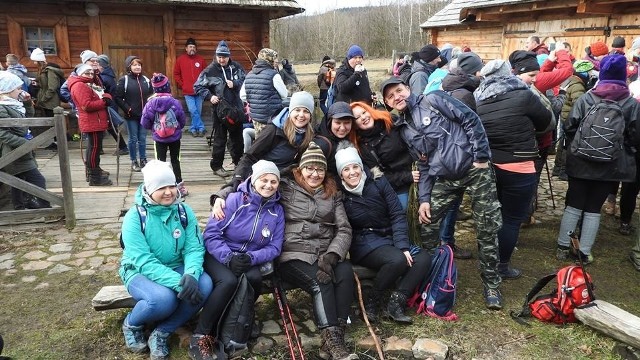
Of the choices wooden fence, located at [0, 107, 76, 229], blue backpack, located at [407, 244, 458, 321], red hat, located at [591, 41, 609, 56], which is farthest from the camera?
red hat, located at [591, 41, 609, 56]

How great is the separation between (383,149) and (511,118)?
3.60ft

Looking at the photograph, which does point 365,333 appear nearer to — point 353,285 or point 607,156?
point 353,285

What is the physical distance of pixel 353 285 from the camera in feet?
11.7

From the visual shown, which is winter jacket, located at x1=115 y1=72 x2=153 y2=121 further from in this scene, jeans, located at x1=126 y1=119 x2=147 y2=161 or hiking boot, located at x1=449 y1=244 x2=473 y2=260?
hiking boot, located at x1=449 y1=244 x2=473 y2=260

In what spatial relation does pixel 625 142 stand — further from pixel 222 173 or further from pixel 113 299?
pixel 222 173

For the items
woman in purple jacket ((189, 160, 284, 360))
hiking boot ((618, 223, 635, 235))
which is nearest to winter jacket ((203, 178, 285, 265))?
woman in purple jacket ((189, 160, 284, 360))

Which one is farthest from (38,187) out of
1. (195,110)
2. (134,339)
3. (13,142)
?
(195,110)

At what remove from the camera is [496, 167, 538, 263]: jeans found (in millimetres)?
3941

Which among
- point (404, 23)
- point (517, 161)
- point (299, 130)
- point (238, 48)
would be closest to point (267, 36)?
point (238, 48)

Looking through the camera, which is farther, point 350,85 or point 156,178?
point 350,85

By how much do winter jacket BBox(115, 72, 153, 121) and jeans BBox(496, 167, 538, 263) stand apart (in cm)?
586

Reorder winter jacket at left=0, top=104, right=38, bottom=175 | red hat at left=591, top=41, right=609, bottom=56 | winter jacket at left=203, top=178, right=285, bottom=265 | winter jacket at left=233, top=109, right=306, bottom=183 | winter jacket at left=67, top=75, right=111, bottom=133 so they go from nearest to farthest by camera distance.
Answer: winter jacket at left=203, top=178, right=285, bottom=265
winter jacket at left=233, top=109, right=306, bottom=183
winter jacket at left=0, top=104, right=38, bottom=175
winter jacket at left=67, top=75, right=111, bottom=133
red hat at left=591, top=41, right=609, bottom=56

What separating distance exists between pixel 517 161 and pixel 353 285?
5.76ft

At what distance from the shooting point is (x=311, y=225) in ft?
12.0
